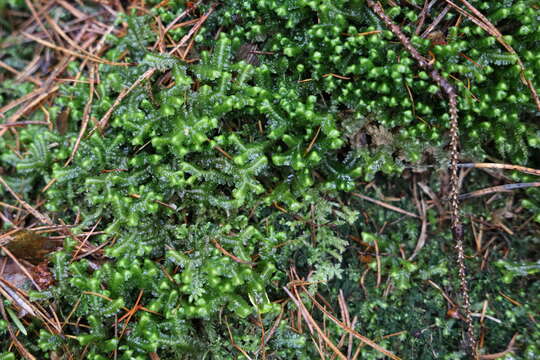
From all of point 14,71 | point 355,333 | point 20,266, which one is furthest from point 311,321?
point 14,71

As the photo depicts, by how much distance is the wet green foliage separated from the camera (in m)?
2.40

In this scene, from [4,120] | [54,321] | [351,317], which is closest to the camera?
[54,321]

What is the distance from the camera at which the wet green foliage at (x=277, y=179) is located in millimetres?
2402

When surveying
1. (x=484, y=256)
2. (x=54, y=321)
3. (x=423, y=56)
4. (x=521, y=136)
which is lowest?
(x=54, y=321)

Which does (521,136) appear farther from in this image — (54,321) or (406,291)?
(54,321)

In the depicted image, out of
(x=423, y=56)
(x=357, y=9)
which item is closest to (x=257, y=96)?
(x=357, y=9)

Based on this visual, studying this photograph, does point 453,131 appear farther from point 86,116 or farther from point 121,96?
point 86,116

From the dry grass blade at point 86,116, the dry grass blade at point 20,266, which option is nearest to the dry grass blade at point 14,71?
the dry grass blade at point 86,116

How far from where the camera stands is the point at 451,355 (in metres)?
2.52

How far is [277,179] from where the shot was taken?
262cm

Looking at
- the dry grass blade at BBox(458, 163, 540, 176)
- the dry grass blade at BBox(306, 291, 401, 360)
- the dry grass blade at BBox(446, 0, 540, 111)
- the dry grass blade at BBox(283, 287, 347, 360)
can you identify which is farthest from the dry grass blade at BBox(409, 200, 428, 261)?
the dry grass blade at BBox(446, 0, 540, 111)

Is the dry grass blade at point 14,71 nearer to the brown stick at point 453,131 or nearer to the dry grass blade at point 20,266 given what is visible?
the dry grass blade at point 20,266

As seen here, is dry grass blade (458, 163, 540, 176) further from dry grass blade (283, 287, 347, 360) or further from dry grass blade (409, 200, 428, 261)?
dry grass blade (283, 287, 347, 360)

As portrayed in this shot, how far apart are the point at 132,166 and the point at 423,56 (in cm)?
198
